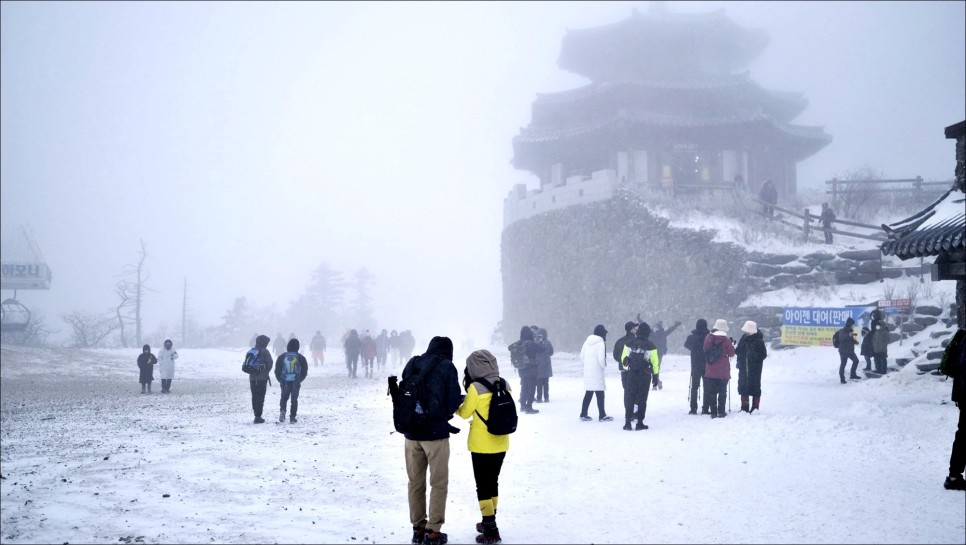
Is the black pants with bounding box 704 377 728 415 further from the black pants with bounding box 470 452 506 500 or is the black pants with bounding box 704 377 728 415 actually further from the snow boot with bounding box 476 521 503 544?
the snow boot with bounding box 476 521 503 544

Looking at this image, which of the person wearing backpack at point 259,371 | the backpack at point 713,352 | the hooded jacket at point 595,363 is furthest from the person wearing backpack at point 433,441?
the person wearing backpack at point 259,371

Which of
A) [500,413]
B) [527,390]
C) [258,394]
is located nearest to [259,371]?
[258,394]

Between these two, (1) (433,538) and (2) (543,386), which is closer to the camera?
(1) (433,538)

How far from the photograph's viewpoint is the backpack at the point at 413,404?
5.22 meters

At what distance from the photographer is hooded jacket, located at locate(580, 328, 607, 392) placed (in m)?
11.4

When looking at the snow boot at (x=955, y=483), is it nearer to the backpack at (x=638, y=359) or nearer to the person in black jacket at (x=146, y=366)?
the backpack at (x=638, y=359)

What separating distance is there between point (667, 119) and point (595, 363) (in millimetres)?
23356

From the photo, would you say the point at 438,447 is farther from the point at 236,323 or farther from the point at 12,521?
the point at 236,323

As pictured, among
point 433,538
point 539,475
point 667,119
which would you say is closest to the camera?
point 433,538

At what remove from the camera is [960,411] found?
6012 mm

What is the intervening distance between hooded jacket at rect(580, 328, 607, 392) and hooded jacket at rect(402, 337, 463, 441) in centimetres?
648

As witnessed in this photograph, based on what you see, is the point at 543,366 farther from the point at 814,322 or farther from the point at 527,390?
the point at 814,322

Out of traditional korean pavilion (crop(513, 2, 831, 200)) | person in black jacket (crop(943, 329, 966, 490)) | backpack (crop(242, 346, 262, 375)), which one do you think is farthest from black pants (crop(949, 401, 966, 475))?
traditional korean pavilion (crop(513, 2, 831, 200))

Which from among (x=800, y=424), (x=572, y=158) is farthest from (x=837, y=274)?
(x=572, y=158)
